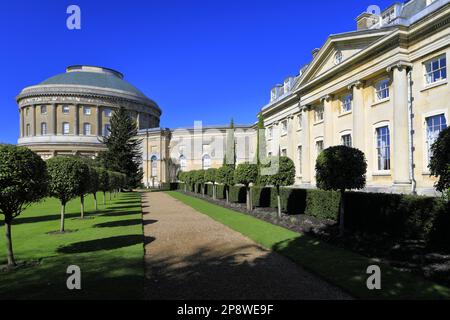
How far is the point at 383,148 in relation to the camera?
20.7 metres

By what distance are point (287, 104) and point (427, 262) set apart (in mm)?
27418

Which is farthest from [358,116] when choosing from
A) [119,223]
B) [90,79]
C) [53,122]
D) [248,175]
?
[90,79]

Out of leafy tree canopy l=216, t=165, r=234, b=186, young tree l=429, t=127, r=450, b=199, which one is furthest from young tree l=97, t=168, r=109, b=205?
young tree l=429, t=127, r=450, b=199

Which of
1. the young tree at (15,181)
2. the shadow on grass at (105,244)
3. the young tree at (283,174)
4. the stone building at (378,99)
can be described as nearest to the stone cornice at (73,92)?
the stone building at (378,99)

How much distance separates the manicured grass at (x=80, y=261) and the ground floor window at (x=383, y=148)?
14.4m

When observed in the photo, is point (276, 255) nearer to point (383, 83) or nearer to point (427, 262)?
point (427, 262)

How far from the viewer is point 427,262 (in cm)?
754

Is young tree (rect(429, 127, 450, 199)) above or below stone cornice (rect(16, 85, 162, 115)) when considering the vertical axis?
below

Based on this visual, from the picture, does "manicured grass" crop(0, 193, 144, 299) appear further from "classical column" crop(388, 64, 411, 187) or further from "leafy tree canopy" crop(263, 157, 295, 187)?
"classical column" crop(388, 64, 411, 187)

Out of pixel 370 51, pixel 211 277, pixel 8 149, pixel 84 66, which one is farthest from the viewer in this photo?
pixel 84 66

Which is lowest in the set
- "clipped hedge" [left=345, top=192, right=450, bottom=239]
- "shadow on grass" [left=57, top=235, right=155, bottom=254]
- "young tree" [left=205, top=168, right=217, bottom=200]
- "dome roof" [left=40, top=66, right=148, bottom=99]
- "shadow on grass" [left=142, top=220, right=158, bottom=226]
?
"shadow on grass" [left=142, top=220, right=158, bottom=226]

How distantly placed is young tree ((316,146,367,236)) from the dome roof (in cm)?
7413

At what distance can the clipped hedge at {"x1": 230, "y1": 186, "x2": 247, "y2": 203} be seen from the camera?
2511 centimetres
